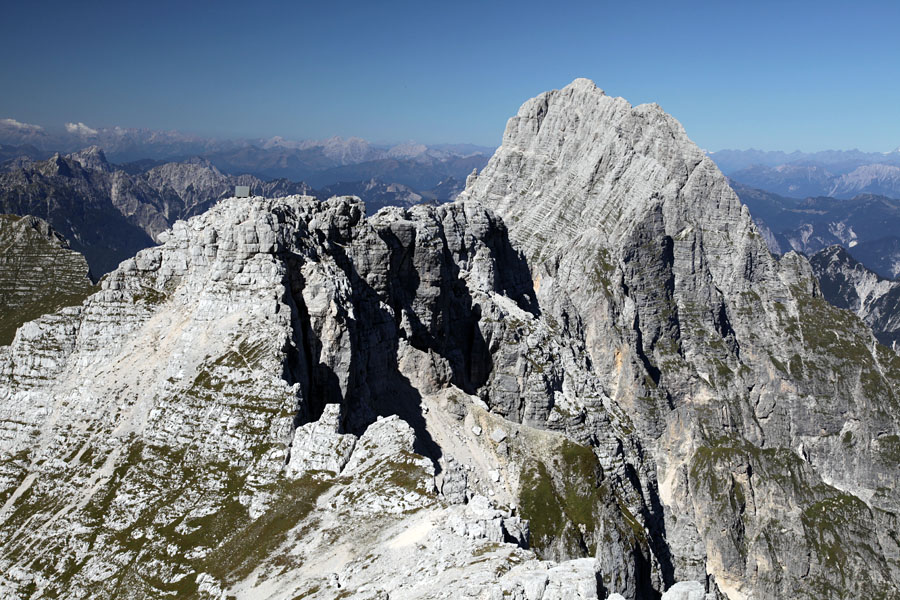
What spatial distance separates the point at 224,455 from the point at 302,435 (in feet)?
18.7

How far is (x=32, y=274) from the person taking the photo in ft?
286

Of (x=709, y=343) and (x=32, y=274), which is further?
(x=709, y=343)

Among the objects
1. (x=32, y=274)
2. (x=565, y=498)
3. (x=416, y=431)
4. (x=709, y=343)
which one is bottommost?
(x=709, y=343)

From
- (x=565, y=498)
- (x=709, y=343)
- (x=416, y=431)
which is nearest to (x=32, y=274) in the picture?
(x=416, y=431)

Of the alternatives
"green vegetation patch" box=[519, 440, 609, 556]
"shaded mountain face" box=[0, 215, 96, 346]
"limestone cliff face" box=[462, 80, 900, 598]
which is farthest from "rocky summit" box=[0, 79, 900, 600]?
"shaded mountain face" box=[0, 215, 96, 346]

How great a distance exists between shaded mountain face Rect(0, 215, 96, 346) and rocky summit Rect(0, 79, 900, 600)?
20073 mm

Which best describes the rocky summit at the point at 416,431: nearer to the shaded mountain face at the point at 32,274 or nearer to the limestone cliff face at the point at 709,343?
the limestone cliff face at the point at 709,343

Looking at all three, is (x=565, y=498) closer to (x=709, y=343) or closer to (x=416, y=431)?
(x=416, y=431)

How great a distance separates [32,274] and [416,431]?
184 feet

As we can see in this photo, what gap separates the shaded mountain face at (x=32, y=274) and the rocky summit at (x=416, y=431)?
20073 mm

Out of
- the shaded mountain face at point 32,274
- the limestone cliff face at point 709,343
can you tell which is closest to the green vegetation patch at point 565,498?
the shaded mountain face at point 32,274

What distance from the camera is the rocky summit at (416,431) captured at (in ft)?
141

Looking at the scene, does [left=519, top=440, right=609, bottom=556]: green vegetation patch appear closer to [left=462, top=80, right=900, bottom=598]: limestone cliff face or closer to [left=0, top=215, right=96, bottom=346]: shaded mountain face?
[left=0, top=215, right=96, bottom=346]: shaded mountain face

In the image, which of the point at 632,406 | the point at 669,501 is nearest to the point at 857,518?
the point at 669,501
